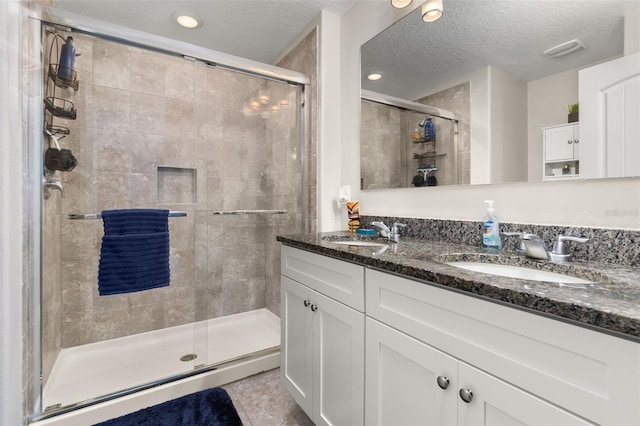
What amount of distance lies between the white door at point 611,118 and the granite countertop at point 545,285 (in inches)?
12.3

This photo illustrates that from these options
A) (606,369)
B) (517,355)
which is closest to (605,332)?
(606,369)

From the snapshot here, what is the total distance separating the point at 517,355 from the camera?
60 cm

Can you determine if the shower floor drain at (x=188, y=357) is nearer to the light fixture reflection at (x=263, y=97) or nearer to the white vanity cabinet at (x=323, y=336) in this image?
the white vanity cabinet at (x=323, y=336)

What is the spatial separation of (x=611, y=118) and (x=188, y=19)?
2.29 m

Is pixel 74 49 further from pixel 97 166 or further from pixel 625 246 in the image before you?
pixel 625 246

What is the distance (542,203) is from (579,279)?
0.34 meters

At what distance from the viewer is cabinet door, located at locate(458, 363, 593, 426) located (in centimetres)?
55

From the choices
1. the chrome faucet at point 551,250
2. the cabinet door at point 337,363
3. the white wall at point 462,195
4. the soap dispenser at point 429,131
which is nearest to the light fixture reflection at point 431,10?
the white wall at point 462,195

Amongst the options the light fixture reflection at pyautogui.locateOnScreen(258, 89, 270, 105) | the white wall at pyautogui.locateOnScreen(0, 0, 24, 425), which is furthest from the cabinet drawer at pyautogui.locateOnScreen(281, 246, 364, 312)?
the light fixture reflection at pyautogui.locateOnScreen(258, 89, 270, 105)

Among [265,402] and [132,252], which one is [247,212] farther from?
[265,402]

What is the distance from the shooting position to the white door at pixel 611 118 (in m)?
0.87

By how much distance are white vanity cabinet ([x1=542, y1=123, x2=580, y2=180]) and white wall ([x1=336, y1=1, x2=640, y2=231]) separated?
4 centimetres

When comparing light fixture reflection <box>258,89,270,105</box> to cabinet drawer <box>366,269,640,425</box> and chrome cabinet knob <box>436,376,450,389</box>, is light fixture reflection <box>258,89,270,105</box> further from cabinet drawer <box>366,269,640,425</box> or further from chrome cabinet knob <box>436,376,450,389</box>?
chrome cabinet knob <box>436,376,450,389</box>

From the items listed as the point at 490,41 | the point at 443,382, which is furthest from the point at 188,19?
the point at 443,382
